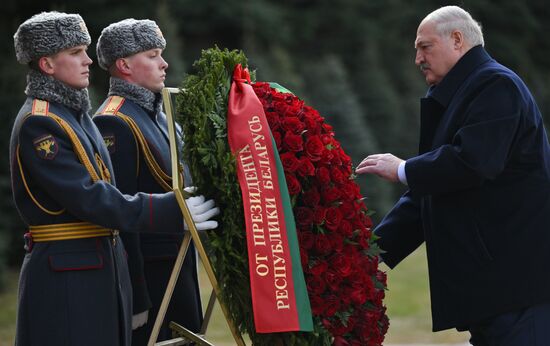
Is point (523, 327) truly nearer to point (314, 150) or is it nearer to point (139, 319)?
point (314, 150)

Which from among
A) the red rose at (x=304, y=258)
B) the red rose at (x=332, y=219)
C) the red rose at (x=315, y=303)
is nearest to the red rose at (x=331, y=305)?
the red rose at (x=315, y=303)

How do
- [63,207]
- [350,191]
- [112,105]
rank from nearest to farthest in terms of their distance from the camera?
[63,207]
[350,191]
[112,105]

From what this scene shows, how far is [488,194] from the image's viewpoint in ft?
14.2

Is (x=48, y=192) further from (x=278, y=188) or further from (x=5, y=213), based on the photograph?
(x=5, y=213)

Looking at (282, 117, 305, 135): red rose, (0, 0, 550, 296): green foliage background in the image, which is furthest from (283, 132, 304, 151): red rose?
(0, 0, 550, 296): green foliage background

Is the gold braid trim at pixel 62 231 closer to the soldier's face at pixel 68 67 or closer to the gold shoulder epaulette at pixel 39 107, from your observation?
the gold shoulder epaulette at pixel 39 107

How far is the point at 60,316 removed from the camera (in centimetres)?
403

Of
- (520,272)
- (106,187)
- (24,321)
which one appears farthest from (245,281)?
(520,272)

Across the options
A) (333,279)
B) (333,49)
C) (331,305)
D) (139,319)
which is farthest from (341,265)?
(333,49)

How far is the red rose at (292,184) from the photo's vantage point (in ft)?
13.4

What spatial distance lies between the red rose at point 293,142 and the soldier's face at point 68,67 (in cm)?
90

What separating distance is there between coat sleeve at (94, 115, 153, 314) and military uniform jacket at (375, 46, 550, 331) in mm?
1315

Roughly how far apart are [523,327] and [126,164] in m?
1.98

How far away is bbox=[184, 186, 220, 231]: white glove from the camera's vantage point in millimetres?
3955
